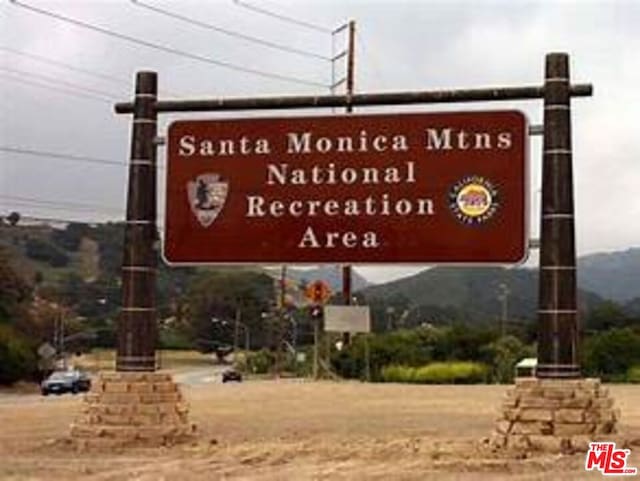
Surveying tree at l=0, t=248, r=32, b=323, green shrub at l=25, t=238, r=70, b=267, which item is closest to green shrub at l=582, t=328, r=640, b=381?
tree at l=0, t=248, r=32, b=323

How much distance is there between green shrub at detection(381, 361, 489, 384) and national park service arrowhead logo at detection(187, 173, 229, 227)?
33506mm

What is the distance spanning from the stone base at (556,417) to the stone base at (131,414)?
417 centimetres

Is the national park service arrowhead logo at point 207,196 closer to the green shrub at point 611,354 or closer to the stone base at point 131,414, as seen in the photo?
the stone base at point 131,414

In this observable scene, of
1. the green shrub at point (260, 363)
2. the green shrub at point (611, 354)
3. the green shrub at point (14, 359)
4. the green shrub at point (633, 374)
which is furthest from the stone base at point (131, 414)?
the green shrub at point (260, 363)

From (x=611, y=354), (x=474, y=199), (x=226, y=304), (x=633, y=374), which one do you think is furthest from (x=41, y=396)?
(x=226, y=304)

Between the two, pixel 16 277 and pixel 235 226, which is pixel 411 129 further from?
pixel 16 277

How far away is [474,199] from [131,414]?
513 centimetres

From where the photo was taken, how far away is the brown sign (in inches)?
603

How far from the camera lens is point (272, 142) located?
16.2 meters

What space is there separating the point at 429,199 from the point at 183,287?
139 metres

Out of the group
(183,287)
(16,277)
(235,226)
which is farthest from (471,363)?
(183,287)

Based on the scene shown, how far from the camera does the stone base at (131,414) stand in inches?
612

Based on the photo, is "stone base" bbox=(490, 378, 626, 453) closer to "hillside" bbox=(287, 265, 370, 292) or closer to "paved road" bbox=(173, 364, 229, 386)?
"hillside" bbox=(287, 265, 370, 292)

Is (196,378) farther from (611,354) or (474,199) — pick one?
(474,199)
